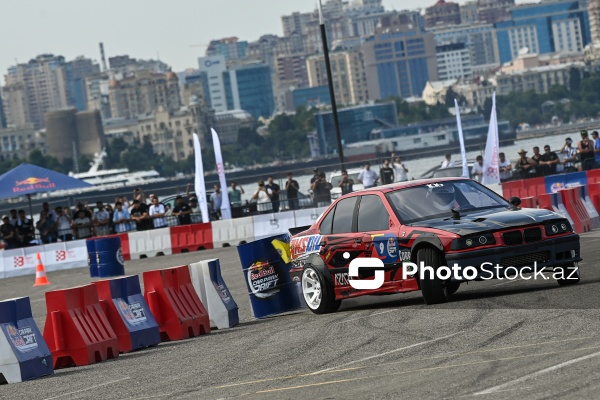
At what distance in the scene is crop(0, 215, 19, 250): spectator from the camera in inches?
1430

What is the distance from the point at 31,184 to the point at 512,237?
25195 mm

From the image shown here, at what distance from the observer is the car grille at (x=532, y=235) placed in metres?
Answer: 14.1

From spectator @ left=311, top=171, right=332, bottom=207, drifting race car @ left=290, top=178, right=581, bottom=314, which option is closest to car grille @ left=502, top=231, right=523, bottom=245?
drifting race car @ left=290, top=178, right=581, bottom=314

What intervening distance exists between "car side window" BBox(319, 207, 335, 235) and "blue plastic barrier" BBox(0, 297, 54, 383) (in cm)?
373

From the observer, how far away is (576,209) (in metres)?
24.1

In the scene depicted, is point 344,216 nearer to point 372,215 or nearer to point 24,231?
point 372,215

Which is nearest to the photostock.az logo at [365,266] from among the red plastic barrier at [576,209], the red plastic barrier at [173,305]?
the red plastic barrier at [173,305]

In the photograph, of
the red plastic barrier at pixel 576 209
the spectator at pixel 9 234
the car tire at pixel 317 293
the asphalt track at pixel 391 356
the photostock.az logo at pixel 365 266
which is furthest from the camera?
the spectator at pixel 9 234

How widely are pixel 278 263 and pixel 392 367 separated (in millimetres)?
5947

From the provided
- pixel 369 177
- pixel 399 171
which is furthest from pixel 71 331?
pixel 399 171

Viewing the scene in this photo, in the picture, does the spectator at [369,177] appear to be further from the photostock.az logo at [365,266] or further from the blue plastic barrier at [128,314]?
the blue plastic barrier at [128,314]

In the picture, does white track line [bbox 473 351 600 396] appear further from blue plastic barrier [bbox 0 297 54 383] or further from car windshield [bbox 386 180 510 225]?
blue plastic barrier [bbox 0 297 54 383]

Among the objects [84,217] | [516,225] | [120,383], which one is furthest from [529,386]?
[84,217]

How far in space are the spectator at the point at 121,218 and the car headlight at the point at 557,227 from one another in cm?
2385
